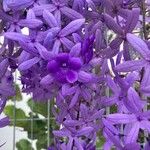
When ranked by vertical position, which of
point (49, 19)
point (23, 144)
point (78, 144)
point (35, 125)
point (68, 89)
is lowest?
point (23, 144)

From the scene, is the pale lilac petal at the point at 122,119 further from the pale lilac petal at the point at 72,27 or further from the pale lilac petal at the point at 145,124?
the pale lilac petal at the point at 72,27

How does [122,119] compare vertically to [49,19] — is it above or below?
below

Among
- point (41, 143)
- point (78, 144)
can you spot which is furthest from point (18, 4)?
point (41, 143)

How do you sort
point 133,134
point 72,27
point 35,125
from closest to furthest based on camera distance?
1. point 133,134
2. point 72,27
3. point 35,125

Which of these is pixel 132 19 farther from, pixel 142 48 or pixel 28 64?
pixel 28 64

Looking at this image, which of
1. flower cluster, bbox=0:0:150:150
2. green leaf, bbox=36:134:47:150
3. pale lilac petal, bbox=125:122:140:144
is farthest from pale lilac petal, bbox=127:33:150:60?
green leaf, bbox=36:134:47:150

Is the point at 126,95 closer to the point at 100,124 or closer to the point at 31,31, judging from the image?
the point at 100,124

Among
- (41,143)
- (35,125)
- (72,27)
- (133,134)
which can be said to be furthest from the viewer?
(35,125)

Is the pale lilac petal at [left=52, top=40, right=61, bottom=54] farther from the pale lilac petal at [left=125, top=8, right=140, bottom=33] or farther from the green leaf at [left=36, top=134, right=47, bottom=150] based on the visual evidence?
the green leaf at [left=36, top=134, right=47, bottom=150]
